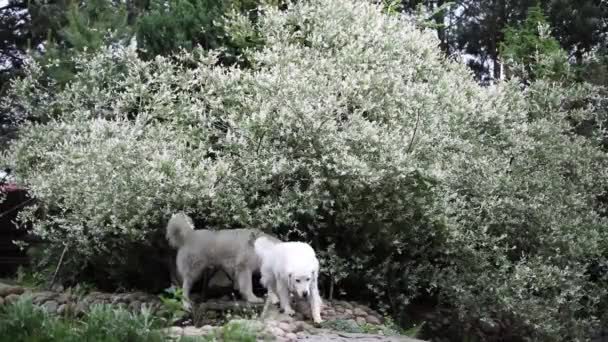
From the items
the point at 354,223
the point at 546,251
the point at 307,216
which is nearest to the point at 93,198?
the point at 307,216

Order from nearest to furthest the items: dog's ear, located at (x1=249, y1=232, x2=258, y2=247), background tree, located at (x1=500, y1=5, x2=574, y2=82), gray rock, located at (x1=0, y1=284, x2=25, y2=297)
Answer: gray rock, located at (x1=0, y1=284, x2=25, y2=297)
dog's ear, located at (x1=249, y1=232, x2=258, y2=247)
background tree, located at (x1=500, y1=5, x2=574, y2=82)

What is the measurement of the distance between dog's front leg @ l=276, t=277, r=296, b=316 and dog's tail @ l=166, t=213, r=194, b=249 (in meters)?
1.22

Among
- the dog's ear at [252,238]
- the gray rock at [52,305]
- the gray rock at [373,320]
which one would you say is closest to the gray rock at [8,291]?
the gray rock at [52,305]

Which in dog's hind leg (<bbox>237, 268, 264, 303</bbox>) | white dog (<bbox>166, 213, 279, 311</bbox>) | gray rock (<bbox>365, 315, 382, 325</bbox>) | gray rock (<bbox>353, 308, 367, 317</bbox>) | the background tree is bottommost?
gray rock (<bbox>365, 315, 382, 325</bbox>)

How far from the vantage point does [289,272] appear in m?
6.39

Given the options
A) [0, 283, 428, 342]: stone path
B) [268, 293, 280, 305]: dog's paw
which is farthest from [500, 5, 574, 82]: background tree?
[268, 293, 280, 305]: dog's paw

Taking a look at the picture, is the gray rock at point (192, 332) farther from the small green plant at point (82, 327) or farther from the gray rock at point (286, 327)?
the gray rock at point (286, 327)

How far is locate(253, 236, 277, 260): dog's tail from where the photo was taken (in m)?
6.94

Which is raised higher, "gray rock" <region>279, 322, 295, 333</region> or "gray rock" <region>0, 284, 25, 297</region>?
"gray rock" <region>0, 284, 25, 297</region>

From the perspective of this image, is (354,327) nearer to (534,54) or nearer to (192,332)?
(192,332)

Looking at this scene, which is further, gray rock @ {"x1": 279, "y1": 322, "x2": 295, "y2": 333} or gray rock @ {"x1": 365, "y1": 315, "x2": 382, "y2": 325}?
gray rock @ {"x1": 365, "y1": 315, "x2": 382, "y2": 325}

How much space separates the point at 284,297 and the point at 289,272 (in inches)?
16.2

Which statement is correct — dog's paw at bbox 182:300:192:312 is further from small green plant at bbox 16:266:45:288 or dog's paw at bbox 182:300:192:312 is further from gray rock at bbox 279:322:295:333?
small green plant at bbox 16:266:45:288

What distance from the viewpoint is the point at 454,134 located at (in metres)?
8.89
